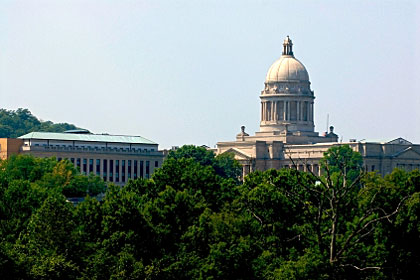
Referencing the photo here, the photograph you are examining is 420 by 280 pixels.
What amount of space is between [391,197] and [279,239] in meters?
6.25

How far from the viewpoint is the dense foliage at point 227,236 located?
75.4m

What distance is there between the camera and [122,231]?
262ft

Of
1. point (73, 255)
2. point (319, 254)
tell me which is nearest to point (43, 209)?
point (73, 255)

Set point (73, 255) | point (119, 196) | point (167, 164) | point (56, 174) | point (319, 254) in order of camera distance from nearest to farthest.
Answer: point (319, 254) < point (73, 255) < point (119, 196) < point (167, 164) < point (56, 174)

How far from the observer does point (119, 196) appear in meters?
85.7

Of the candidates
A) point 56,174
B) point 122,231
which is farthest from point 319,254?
point 56,174

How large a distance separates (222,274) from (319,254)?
5.74 metres

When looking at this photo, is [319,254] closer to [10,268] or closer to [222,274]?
[222,274]

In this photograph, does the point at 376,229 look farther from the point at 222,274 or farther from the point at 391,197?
the point at 222,274

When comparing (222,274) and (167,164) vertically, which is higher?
(167,164)

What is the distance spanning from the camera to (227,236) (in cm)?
7950

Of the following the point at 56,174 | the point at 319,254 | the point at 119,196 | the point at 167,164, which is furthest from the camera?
the point at 56,174

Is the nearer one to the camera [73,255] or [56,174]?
[73,255]

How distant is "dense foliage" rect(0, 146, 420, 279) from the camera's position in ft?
247
